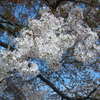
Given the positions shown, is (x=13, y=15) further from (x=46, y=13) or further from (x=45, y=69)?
(x=45, y=69)

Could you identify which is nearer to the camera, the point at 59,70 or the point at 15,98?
the point at 59,70

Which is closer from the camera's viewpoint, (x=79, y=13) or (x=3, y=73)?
(x=3, y=73)

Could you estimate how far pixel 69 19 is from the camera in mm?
5137

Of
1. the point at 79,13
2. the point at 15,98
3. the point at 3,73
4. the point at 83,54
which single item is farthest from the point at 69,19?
the point at 15,98

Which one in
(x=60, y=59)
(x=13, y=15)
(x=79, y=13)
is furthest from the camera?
(x=13, y=15)

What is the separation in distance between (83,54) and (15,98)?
187 cm

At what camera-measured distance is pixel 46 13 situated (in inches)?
198

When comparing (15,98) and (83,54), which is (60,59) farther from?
(15,98)

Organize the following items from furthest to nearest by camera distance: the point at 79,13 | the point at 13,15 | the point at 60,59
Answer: the point at 13,15, the point at 79,13, the point at 60,59

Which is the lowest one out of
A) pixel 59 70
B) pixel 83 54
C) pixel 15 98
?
pixel 15 98

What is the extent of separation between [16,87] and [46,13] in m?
1.73

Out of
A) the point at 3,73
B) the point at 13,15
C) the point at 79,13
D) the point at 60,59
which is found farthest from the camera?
the point at 13,15

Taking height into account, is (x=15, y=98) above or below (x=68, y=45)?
below

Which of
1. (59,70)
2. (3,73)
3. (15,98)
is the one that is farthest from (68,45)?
(15,98)
